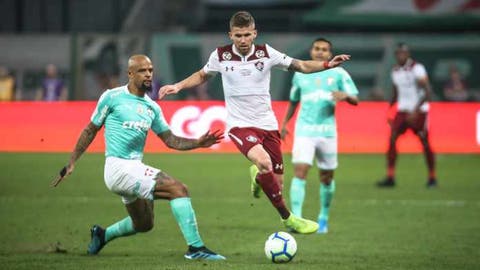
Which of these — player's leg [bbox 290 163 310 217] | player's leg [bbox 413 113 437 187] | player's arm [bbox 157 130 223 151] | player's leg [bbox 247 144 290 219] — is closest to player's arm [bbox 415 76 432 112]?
player's leg [bbox 413 113 437 187]

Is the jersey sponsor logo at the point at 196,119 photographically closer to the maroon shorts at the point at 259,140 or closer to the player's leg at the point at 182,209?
the maroon shorts at the point at 259,140

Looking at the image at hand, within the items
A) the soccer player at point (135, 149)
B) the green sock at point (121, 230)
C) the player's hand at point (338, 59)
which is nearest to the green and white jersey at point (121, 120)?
the soccer player at point (135, 149)

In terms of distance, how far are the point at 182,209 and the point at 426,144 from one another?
9.20 meters

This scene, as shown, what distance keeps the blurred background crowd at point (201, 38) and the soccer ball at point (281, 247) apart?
1760 cm

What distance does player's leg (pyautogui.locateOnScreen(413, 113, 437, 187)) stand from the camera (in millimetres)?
17812

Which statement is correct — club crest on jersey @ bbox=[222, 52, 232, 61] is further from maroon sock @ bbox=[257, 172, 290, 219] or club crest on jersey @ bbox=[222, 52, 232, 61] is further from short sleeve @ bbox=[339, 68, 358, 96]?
short sleeve @ bbox=[339, 68, 358, 96]

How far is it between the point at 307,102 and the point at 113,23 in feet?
60.8

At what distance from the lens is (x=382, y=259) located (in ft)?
33.2

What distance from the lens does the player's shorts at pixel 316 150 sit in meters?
12.5

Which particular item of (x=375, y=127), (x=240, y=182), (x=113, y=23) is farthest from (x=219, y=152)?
(x=113, y=23)

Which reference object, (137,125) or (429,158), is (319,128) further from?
(429,158)

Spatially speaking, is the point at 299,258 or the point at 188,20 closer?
the point at 299,258

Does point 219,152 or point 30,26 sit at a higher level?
point 30,26

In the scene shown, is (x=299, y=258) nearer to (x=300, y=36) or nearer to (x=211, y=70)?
(x=211, y=70)
